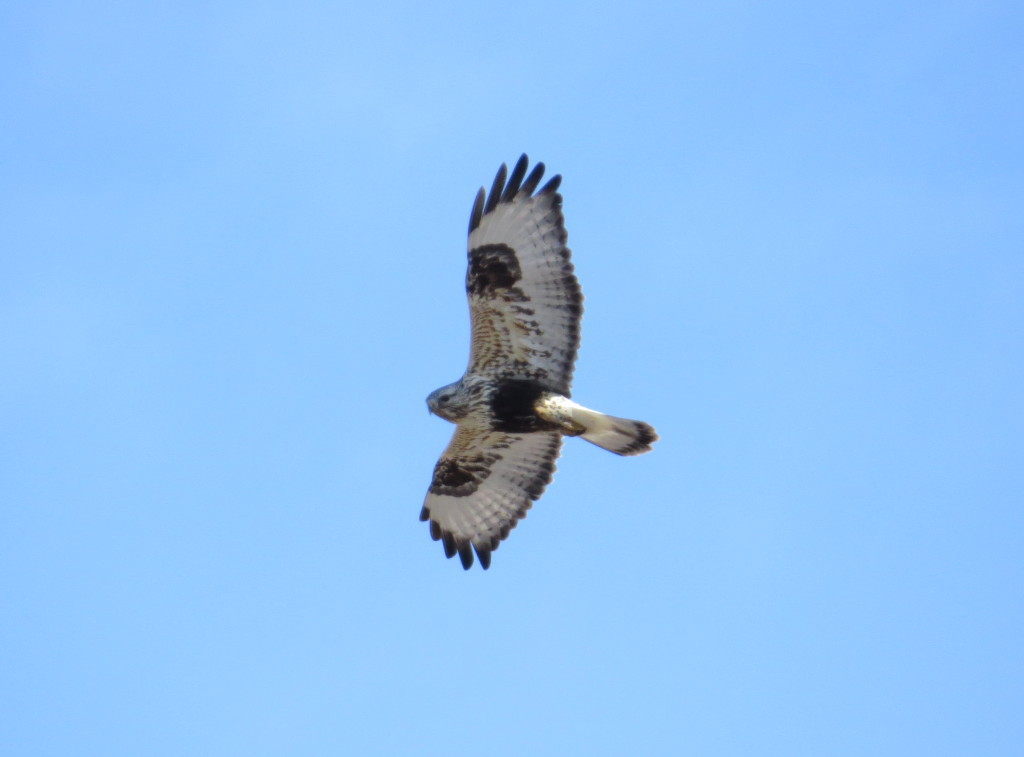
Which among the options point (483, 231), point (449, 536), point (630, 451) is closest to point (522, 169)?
point (483, 231)

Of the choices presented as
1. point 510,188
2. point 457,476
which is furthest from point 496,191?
point 457,476

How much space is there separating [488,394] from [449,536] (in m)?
1.67

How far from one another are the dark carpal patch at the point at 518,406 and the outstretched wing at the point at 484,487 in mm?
729

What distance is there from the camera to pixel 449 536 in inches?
477

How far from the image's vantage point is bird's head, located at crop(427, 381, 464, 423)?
11.0m

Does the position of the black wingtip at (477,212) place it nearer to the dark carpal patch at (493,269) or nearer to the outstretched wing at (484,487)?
the dark carpal patch at (493,269)

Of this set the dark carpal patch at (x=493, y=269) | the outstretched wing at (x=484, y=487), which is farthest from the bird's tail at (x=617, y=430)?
the dark carpal patch at (x=493, y=269)

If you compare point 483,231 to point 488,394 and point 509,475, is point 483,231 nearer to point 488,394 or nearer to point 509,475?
point 488,394

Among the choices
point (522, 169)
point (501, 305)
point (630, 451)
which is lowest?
point (630, 451)

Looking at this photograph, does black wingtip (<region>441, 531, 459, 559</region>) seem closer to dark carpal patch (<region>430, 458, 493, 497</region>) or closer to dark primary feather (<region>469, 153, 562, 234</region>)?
dark carpal patch (<region>430, 458, 493, 497</region>)

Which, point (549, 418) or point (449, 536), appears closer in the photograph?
point (549, 418)

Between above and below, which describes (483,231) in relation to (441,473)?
above

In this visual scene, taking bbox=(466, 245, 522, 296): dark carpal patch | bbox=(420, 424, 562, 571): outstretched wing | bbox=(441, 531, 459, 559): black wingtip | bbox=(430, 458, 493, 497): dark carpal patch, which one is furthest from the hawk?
bbox=(441, 531, 459, 559): black wingtip

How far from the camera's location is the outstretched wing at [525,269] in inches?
427
